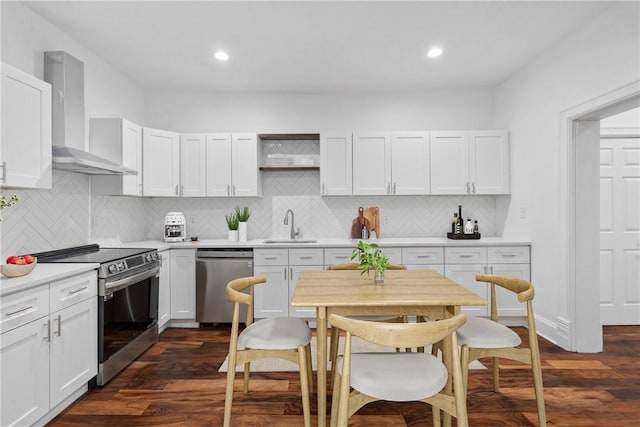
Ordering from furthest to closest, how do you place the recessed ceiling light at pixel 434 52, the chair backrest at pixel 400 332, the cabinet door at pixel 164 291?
the cabinet door at pixel 164 291
the recessed ceiling light at pixel 434 52
the chair backrest at pixel 400 332

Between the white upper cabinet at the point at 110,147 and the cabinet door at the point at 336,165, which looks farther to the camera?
the cabinet door at the point at 336,165

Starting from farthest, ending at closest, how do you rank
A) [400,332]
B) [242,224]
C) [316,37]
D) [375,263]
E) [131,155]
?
[242,224] < [131,155] < [316,37] < [375,263] < [400,332]

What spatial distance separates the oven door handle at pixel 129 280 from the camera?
2.75m

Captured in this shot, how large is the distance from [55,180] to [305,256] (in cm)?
241

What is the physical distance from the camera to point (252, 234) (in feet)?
15.8

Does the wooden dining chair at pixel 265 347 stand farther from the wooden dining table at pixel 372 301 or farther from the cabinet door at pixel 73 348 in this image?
the cabinet door at pixel 73 348

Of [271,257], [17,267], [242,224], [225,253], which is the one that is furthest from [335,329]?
[242,224]

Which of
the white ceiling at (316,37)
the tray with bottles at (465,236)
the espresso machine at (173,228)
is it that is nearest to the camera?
the white ceiling at (316,37)

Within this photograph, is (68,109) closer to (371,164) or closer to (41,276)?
(41,276)

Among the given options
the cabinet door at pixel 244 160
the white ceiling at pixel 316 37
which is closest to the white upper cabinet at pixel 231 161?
the cabinet door at pixel 244 160

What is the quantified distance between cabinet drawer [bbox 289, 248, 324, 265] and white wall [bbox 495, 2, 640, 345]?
2304 mm

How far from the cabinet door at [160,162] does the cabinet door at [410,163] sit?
260 centimetres

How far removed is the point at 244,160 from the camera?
4.44 meters

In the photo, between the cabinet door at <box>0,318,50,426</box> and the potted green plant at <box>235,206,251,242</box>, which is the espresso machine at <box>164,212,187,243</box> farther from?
the cabinet door at <box>0,318,50,426</box>
